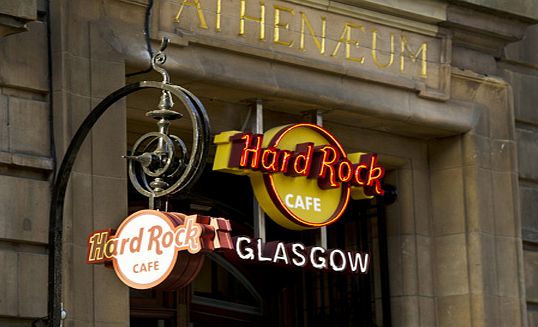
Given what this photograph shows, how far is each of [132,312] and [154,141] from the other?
7163mm

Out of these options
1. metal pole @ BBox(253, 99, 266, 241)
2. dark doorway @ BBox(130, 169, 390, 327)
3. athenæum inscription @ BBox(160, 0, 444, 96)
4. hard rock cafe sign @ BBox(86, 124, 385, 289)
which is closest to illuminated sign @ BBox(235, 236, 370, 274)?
hard rock cafe sign @ BBox(86, 124, 385, 289)

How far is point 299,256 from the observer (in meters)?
20.8

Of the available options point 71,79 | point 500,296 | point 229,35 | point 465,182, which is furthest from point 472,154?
point 71,79

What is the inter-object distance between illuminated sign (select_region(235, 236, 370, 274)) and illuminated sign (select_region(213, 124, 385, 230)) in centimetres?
58

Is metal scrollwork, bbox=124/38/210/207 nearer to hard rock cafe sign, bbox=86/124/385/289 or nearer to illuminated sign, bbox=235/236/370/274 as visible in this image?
hard rock cafe sign, bbox=86/124/385/289

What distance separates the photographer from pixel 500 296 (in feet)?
76.0

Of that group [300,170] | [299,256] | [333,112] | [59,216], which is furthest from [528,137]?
[59,216]

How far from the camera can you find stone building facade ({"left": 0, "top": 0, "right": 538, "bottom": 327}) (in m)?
18.4

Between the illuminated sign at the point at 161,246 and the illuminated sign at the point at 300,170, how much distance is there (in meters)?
4.02

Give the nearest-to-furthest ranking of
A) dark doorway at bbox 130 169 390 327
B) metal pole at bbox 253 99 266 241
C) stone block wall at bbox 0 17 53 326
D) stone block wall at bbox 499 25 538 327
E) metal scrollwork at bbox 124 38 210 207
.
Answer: metal scrollwork at bbox 124 38 210 207
stone block wall at bbox 0 17 53 326
metal pole at bbox 253 99 266 241
dark doorway at bbox 130 169 390 327
stone block wall at bbox 499 25 538 327

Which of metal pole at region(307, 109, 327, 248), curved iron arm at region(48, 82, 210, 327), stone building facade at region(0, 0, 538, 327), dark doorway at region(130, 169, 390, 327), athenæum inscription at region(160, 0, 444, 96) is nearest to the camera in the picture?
curved iron arm at region(48, 82, 210, 327)

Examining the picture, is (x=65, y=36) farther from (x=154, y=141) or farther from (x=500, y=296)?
(x=500, y=296)

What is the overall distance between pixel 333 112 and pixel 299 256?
240 cm

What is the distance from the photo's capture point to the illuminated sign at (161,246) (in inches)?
642
